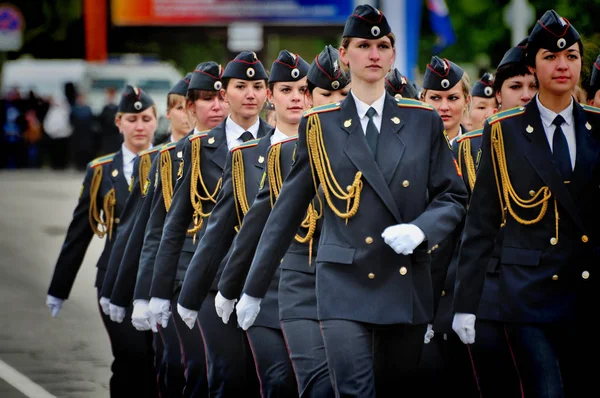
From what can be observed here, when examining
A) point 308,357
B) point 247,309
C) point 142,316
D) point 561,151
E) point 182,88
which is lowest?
point 142,316

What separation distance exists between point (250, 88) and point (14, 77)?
3463 centimetres

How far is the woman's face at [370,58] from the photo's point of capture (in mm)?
6750

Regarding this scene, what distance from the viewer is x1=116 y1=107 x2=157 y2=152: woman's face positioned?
11.2m

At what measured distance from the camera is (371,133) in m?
6.72

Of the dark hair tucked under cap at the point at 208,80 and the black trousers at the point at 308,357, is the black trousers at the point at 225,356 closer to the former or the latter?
the black trousers at the point at 308,357

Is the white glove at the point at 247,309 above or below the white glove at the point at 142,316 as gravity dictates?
above

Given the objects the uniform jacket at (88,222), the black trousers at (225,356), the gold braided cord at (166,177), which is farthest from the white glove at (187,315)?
the uniform jacket at (88,222)

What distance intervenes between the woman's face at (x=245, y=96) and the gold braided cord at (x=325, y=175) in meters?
2.23

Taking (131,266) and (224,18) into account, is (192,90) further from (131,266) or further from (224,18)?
(224,18)

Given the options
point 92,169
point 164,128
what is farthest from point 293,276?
point 164,128

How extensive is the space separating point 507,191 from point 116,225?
4.09m

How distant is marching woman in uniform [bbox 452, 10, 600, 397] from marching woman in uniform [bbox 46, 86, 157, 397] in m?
3.54

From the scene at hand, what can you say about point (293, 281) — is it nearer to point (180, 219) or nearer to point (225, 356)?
point (225, 356)

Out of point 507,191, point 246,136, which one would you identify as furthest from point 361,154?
point 246,136
